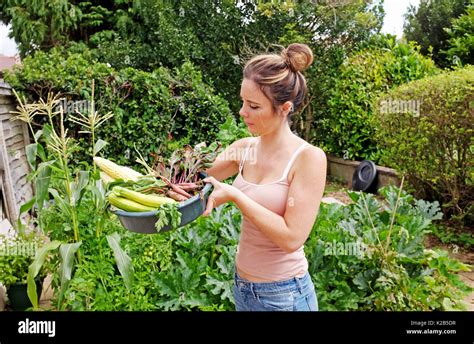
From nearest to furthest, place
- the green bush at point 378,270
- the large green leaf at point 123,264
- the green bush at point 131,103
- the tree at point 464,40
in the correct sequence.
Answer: the large green leaf at point 123,264
the green bush at point 378,270
the green bush at point 131,103
the tree at point 464,40

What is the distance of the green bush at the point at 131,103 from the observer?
353 centimetres

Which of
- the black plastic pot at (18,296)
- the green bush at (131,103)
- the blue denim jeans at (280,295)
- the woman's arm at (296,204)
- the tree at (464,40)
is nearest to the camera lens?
the woman's arm at (296,204)

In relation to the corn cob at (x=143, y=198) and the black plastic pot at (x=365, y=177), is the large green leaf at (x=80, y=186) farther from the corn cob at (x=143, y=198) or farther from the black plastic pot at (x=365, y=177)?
the black plastic pot at (x=365, y=177)

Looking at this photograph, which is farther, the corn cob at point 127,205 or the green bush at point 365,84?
the green bush at point 365,84

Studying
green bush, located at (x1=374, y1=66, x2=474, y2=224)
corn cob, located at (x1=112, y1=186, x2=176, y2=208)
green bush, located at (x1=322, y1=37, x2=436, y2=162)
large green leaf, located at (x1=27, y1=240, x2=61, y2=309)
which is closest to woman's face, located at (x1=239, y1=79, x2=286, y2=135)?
corn cob, located at (x1=112, y1=186, x2=176, y2=208)

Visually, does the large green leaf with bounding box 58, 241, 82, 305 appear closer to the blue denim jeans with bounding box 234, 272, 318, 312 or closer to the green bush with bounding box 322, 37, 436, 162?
the blue denim jeans with bounding box 234, 272, 318, 312

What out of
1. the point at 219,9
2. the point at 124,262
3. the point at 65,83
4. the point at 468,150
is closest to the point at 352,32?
the point at 219,9

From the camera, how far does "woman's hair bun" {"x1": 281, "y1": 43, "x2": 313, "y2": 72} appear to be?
3.34 feet

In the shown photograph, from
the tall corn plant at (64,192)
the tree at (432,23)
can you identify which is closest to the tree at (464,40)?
the tree at (432,23)

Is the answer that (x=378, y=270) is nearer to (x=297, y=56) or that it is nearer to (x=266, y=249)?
(x=266, y=249)

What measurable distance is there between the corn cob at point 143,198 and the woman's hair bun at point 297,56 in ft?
1.23

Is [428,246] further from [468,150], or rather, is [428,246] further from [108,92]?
[108,92]

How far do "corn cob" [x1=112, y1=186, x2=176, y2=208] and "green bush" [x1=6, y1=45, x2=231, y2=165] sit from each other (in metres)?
2.42
